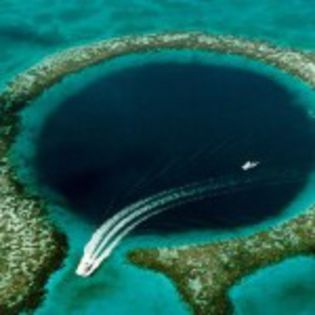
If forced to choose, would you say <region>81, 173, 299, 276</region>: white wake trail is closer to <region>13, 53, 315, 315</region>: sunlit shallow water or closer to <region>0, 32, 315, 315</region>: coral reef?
<region>13, 53, 315, 315</region>: sunlit shallow water

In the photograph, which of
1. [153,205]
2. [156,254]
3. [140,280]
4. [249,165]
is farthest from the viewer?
[249,165]

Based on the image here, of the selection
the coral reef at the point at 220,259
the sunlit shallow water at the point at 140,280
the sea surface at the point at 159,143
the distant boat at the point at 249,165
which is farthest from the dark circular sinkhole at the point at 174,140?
the coral reef at the point at 220,259

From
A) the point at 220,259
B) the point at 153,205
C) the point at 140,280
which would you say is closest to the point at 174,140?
the point at 153,205

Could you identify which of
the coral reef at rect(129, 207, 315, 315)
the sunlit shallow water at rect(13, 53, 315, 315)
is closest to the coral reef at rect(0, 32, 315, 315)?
the coral reef at rect(129, 207, 315, 315)

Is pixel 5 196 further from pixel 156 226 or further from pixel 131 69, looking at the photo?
pixel 131 69

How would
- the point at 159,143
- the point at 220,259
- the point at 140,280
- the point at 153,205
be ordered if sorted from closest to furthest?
the point at 140,280, the point at 220,259, the point at 153,205, the point at 159,143

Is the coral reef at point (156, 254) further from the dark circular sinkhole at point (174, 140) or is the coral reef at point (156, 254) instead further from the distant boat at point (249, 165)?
the distant boat at point (249, 165)

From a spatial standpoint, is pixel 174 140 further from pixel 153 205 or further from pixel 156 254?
pixel 156 254
